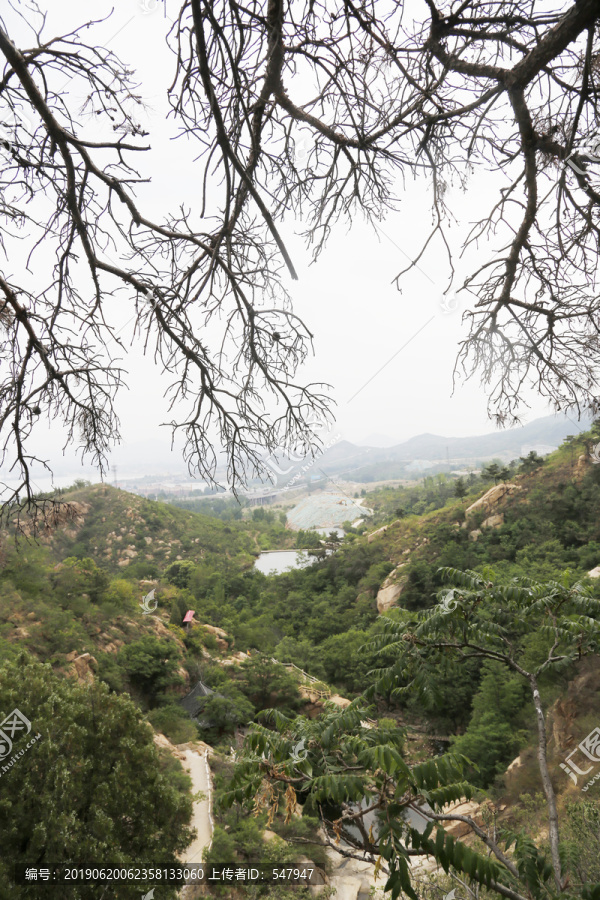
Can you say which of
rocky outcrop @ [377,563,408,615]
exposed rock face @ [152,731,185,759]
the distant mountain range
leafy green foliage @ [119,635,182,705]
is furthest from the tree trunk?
the distant mountain range

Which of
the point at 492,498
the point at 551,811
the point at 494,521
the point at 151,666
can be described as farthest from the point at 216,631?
the point at 551,811

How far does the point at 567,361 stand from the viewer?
66.8 inches

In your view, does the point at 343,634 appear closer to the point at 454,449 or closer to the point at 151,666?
the point at 151,666

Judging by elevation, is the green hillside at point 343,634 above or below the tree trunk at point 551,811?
below

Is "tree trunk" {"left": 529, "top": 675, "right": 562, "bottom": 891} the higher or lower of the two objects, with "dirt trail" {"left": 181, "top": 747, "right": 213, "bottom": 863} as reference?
higher

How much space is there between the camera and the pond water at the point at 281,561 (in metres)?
33.1

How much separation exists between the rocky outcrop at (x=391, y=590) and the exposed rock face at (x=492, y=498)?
15.0 ft

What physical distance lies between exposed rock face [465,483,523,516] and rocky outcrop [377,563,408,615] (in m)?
4.58

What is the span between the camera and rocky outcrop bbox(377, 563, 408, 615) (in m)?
20.3

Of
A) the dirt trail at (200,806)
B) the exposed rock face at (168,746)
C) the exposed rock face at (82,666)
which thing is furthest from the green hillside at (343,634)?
the exposed rock face at (168,746)

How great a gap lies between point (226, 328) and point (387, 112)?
812mm

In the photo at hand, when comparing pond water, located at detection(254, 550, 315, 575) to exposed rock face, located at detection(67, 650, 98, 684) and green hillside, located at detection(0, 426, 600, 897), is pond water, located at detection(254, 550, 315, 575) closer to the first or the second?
green hillside, located at detection(0, 426, 600, 897)

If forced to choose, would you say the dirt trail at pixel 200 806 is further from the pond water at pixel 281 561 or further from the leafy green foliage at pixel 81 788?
the pond water at pixel 281 561

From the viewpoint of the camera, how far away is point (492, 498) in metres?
22.0
